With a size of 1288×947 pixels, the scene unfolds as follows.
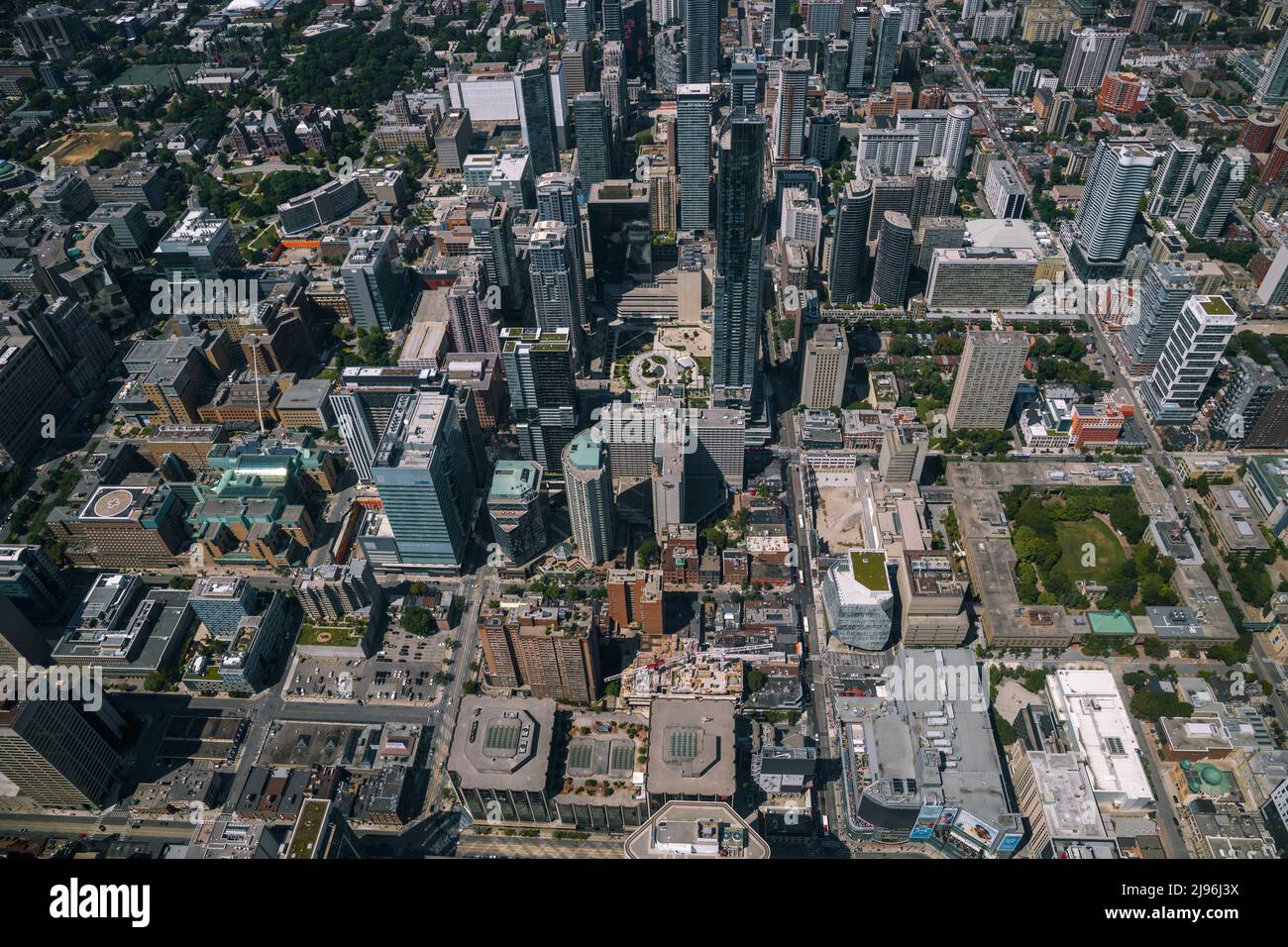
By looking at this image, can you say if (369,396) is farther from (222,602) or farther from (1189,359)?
(1189,359)

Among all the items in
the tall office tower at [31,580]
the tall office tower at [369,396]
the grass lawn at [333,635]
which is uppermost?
the tall office tower at [369,396]

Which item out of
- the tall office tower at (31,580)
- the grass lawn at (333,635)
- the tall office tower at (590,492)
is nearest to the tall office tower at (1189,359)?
the tall office tower at (590,492)

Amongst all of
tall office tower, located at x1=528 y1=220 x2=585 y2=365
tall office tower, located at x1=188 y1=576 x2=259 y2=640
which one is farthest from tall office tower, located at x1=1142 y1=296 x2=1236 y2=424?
tall office tower, located at x1=188 y1=576 x2=259 y2=640

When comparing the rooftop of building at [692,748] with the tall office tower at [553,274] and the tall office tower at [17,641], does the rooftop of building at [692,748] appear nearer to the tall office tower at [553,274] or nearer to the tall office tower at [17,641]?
the tall office tower at [553,274]

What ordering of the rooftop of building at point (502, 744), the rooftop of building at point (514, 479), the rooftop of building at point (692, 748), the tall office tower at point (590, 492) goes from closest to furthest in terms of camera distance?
1. the rooftop of building at point (692, 748)
2. the rooftop of building at point (502, 744)
3. the tall office tower at point (590, 492)
4. the rooftop of building at point (514, 479)

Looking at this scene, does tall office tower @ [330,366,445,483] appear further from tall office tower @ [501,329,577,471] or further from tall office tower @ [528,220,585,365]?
tall office tower @ [528,220,585,365]

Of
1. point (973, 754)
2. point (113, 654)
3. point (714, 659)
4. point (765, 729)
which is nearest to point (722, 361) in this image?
point (714, 659)

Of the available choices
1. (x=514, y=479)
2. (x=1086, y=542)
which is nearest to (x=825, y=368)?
(x=1086, y=542)

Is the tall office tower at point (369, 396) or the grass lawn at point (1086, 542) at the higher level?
the tall office tower at point (369, 396)
